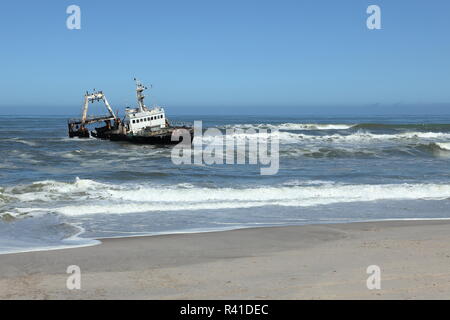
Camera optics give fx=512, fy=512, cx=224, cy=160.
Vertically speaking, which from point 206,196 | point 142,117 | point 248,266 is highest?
point 142,117

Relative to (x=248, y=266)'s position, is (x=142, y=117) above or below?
above

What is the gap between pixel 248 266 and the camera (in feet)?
22.1

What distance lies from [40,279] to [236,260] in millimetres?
2588

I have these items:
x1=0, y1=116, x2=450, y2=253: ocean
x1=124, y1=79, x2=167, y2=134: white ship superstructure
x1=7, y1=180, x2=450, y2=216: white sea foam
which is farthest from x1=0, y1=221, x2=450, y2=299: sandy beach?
x1=124, y1=79, x2=167, y2=134: white ship superstructure

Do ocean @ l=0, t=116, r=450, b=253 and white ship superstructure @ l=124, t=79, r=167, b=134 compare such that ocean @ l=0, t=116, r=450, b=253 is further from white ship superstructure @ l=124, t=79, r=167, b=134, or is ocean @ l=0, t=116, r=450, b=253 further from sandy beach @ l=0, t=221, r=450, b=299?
white ship superstructure @ l=124, t=79, r=167, b=134

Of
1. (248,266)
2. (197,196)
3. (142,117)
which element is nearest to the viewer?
(248,266)

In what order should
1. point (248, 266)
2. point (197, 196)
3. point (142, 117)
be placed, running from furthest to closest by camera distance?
point (142, 117)
point (197, 196)
point (248, 266)

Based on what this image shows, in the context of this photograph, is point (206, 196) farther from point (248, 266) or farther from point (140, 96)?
point (140, 96)

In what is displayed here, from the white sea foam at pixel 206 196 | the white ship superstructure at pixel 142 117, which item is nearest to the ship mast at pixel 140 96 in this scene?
the white ship superstructure at pixel 142 117

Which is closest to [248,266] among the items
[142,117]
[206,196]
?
[206,196]

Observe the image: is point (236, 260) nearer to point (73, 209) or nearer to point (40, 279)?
point (40, 279)

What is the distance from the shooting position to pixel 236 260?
7184 mm

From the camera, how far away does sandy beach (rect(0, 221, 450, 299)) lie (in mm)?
5484

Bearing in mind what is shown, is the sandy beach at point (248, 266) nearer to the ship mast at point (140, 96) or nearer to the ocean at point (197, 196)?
the ocean at point (197, 196)
